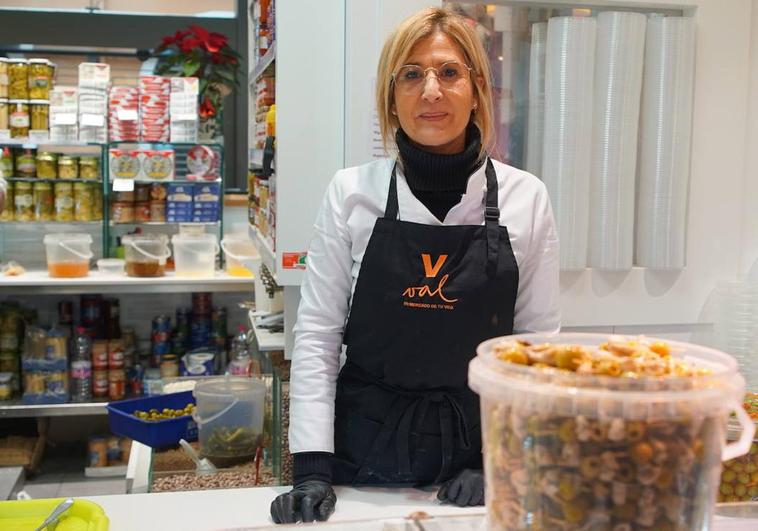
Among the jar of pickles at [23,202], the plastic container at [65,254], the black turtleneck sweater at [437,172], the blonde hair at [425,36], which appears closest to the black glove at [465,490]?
the black turtleneck sweater at [437,172]

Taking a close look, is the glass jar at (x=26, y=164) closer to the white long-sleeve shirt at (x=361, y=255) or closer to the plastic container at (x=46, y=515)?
the white long-sleeve shirt at (x=361, y=255)

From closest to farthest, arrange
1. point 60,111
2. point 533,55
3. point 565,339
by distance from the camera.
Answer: point 565,339 < point 533,55 < point 60,111

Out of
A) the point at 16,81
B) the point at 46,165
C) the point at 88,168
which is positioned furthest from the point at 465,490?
the point at 16,81

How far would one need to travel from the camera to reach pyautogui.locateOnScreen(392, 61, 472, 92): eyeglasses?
184 centimetres

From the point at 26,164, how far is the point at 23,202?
0.76 ft

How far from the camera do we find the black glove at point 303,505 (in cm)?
159

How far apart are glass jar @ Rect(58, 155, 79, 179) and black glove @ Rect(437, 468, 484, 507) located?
4.14 meters

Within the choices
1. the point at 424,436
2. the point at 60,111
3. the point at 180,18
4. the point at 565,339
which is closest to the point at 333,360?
the point at 424,436

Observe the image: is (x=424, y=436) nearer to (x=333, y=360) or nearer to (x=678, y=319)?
(x=333, y=360)

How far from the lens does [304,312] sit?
6.22 feet

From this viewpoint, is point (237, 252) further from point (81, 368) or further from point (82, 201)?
point (81, 368)

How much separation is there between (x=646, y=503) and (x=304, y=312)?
111 cm

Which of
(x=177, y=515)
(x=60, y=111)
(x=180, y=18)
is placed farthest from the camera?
(x=180, y=18)

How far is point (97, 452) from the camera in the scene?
5242 millimetres
